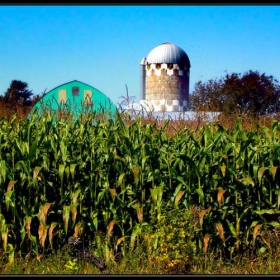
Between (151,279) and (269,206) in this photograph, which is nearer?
(151,279)

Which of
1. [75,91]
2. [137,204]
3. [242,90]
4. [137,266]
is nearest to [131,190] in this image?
[137,204]

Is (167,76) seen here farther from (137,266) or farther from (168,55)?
(137,266)

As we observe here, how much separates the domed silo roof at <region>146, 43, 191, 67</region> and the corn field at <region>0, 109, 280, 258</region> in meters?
36.3

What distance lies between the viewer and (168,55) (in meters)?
42.1


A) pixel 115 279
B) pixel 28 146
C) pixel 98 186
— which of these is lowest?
pixel 115 279

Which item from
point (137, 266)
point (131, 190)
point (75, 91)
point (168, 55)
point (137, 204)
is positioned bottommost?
point (137, 266)

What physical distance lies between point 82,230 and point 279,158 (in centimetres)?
233

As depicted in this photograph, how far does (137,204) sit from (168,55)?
3688 centimetres

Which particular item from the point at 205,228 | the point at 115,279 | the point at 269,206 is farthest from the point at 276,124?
the point at 115,279

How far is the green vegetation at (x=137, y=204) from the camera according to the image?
5859 mm

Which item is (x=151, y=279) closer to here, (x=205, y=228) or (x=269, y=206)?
(x=205, y=228)

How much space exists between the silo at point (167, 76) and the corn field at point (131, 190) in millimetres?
35634

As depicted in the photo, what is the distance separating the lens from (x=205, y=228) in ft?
19.9

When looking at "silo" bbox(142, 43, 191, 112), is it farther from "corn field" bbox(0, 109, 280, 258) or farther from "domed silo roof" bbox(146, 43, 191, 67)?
"corn field" bbox(0, 109, 280, 258)
